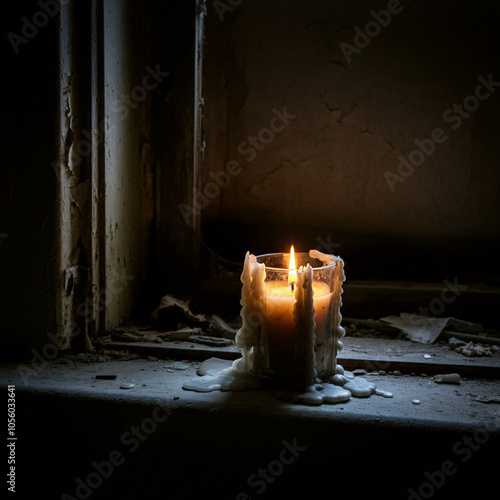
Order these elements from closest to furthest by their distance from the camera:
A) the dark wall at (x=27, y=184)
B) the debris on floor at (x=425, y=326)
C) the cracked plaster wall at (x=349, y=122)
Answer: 1. the dark wall at (x=27, y=184)
2. the debris on floor at (x=425, y=326)
3. the cracked plaster wall at (x=349, y=122)

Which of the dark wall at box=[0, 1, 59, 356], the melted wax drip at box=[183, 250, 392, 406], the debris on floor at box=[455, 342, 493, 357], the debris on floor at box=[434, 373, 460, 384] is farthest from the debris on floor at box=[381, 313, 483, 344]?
the dark wall at box=[0, 1, 59, 356]

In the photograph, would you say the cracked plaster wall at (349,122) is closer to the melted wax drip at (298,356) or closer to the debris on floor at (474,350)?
the debris on floor at (474,350)

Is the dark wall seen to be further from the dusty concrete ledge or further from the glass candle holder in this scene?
the glass candle holder

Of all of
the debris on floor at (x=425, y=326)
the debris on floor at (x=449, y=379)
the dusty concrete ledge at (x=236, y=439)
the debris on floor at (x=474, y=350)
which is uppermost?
the debris on floor at (x=425, y=326)

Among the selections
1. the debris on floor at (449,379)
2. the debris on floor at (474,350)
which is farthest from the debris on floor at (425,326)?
the debris on floor at (449,379)

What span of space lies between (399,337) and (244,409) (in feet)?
2.16

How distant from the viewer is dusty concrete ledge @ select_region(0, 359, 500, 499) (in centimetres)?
112

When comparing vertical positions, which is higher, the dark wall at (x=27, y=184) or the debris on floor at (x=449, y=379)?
the dark wall at (x=27, y=184)

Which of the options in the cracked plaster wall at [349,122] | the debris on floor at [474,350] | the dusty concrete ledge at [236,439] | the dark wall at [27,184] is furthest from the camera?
the cracked plaster wall at [349,122]

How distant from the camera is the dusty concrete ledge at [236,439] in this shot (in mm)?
1119

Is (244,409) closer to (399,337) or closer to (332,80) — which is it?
(399,337)

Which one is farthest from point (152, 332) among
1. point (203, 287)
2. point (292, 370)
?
point (292, 370)

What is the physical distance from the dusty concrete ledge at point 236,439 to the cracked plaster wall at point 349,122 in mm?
717

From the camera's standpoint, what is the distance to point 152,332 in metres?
1.65
